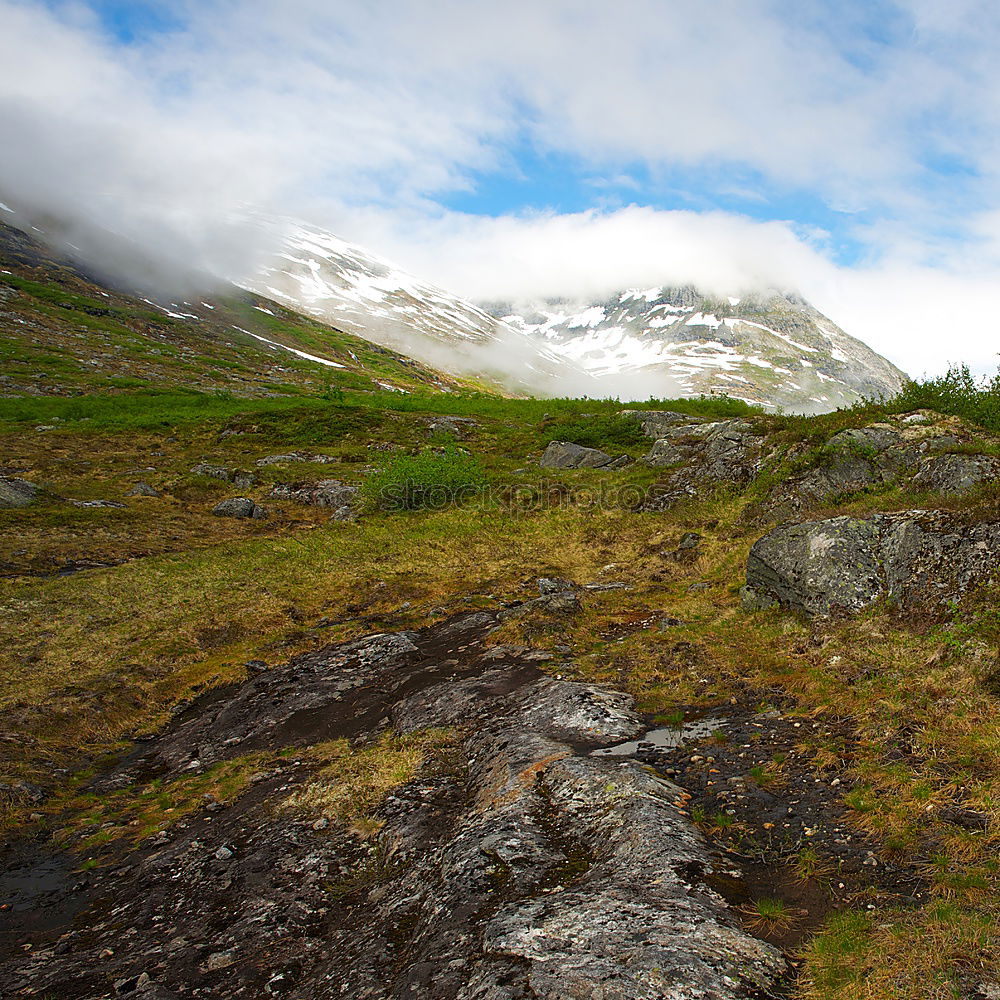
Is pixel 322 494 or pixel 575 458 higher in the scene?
pixel 575 458

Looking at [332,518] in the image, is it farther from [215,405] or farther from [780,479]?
[215,405]

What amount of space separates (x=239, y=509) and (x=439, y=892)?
101ft

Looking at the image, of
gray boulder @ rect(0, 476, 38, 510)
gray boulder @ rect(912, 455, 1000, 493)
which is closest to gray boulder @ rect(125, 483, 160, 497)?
gray boulder @ rect(0, 476, 38, 510)

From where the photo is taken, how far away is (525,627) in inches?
672

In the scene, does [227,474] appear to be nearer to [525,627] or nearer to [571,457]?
[571,457]

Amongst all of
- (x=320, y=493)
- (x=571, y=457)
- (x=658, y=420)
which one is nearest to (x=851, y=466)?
(x=571, y=457)

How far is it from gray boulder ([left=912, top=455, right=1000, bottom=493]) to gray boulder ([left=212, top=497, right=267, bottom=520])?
105 ft

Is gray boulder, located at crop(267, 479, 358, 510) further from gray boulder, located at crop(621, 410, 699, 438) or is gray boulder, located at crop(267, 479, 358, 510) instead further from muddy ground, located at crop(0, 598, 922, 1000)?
muddy ground, located at crop(0, 598, 922, 1000)

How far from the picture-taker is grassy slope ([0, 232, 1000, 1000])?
7121mm

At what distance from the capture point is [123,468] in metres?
40.9

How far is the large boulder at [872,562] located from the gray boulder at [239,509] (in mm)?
28078

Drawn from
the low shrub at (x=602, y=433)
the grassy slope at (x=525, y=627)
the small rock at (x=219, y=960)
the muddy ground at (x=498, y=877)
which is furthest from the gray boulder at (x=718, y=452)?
the small rock at (x=219, y=960)

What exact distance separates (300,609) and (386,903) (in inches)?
585

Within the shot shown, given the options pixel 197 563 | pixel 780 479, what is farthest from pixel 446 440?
pixel 780 479
